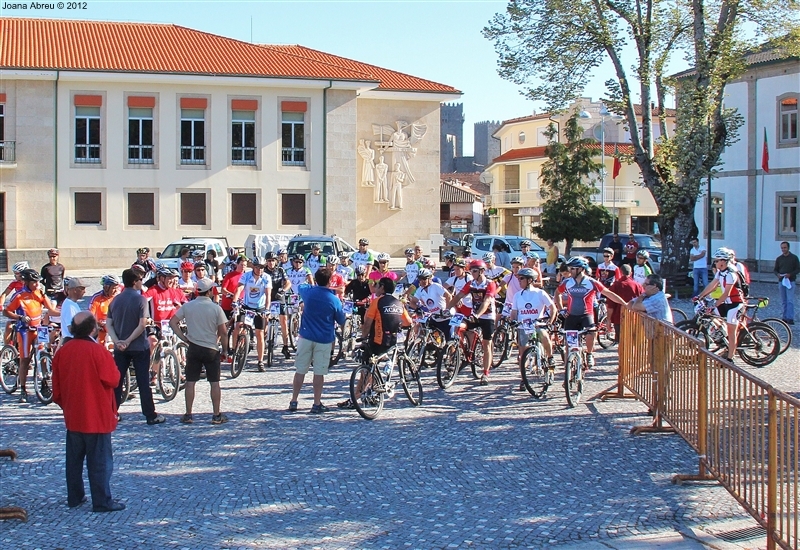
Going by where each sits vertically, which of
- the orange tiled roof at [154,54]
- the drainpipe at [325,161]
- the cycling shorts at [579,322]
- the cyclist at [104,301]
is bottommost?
the cycling shorts at [579,322]

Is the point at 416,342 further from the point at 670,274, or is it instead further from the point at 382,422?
the point at 670,274

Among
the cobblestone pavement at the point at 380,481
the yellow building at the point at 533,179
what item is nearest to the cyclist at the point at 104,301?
the cobblestone pavement at the point at 380,481

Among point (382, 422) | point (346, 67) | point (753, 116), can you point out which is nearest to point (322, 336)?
point (382, 422)

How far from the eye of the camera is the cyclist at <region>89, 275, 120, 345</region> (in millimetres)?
12039

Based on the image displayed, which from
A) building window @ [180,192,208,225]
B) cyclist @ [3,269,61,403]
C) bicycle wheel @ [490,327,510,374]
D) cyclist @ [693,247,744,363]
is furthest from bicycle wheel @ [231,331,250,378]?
building window @ [180,192,208,225]

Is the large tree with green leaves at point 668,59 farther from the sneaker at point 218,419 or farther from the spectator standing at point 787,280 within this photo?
the sneaker at point 218,419

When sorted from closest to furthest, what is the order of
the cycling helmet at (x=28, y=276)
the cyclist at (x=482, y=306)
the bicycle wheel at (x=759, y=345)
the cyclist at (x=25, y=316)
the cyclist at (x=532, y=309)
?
the cyclist at (x=25, y=316), the cycling helmet at (x=28, y=276), the cyclist at (x=532, y=309), the cyclist at (x=482, y=306), the bicycle wheel at (x=759, y=345)

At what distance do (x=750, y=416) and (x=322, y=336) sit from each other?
19.1 feet

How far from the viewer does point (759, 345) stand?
582 inches

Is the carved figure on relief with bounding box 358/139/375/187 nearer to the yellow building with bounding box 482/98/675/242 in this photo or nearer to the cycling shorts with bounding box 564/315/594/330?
the yellow building with bounding box 482/98/675/242

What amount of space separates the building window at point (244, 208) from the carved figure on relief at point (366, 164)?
6057 mm

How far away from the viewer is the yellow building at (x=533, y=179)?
214ft

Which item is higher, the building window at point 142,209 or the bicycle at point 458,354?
the building window at point 142,209

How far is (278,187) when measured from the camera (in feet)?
145
